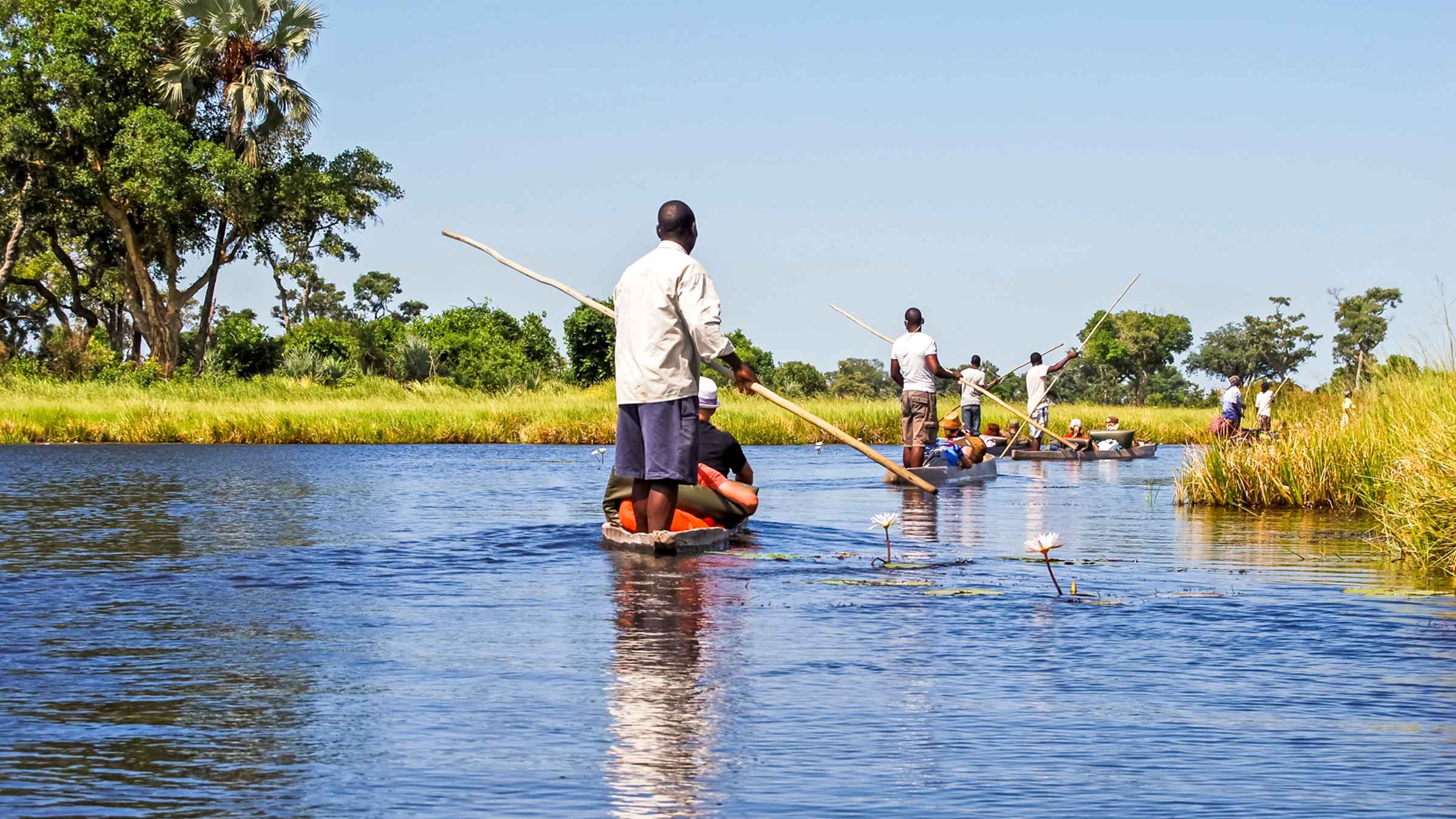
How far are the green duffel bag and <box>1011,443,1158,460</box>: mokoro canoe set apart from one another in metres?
16.3

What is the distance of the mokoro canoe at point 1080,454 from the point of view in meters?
26.5

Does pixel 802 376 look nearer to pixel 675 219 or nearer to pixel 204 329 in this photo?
pixel 204 329

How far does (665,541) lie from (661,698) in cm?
436

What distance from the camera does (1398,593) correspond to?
25.5 ft

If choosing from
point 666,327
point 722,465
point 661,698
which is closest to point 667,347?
point 666,327

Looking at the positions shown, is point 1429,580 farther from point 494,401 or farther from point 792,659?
point 494,401

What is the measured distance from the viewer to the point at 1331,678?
558 centimetres

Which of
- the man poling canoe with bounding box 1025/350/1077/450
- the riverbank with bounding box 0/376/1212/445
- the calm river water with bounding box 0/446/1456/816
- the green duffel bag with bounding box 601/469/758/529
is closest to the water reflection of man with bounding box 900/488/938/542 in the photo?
the calm river water with bounding box 0/446/1456/816

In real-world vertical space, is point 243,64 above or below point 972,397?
above

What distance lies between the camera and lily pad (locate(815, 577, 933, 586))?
8211 mm

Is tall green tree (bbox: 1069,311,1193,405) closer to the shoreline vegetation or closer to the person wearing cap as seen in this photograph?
the shoreline vegetation

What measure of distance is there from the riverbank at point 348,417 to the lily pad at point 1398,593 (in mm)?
25577

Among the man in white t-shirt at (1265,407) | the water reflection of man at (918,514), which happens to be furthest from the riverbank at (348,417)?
the water reflection of man at (918,514)

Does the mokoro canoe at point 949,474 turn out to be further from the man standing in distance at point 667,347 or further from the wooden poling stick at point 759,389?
the man standing in distance at point 667,347
